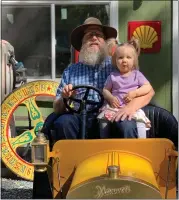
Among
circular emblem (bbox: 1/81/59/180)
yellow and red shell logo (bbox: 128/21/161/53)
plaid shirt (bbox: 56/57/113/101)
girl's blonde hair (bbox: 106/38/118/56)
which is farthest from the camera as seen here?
yellow and red shell logo (bbox: 128/21/161/53)

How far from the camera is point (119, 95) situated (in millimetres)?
3549

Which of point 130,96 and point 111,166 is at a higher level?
point 130,96

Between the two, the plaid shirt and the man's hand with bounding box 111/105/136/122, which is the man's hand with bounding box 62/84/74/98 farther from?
the man's hand with bounding box 111/105/136/122

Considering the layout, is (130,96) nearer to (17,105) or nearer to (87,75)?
(87,75)

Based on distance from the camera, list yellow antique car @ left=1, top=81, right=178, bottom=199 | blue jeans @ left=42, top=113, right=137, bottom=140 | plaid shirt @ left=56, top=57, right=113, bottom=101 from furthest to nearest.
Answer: plaid shirt @ left=56, top=57, right=113, bottom=101 → blue jeans @ left=42, top=113, right=137, bottom=140 → yellow antique car @ left=1, top=81, right=178, bottom=199

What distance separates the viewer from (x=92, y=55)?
3990mm

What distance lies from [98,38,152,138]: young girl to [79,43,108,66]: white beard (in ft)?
1.32

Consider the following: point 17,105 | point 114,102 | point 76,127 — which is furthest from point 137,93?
point 17,105

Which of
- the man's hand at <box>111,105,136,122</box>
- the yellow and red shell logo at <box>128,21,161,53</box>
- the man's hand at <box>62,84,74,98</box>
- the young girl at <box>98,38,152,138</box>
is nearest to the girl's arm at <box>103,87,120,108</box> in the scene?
the young girl at <box>98,38,152,138</box>

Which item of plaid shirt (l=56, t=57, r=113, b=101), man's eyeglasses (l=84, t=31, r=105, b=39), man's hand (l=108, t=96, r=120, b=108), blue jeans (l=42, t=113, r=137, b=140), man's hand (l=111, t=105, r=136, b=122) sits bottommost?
blue jeans (l=42, t=113, r=137, b=140)

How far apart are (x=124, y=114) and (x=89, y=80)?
2.37 feet

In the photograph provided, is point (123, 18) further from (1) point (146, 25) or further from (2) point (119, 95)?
(2) point (119, 95)

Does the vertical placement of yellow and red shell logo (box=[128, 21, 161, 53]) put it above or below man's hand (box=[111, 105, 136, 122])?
above

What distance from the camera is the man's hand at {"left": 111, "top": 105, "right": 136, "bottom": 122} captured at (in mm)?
3297
